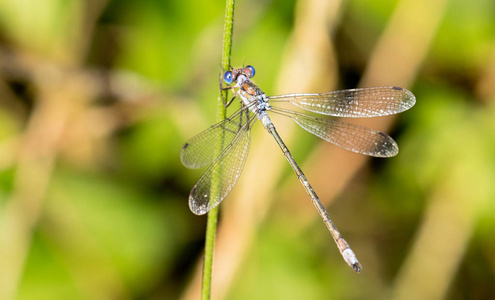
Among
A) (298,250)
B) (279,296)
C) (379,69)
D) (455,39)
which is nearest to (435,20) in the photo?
(455,39)

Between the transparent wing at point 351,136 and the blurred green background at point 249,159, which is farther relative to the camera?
the blurred green background at point 249,159

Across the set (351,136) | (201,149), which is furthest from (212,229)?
(351,136)

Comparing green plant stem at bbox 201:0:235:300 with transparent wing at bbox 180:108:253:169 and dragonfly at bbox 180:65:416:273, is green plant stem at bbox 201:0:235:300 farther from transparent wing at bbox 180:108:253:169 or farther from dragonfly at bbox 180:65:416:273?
dragonfly at bbox 180:65:416:273

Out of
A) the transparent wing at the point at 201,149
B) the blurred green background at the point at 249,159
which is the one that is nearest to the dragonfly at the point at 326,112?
the transparent wing at the point at 201,149

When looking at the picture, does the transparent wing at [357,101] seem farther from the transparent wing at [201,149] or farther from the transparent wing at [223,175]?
the transparent wing at [201,149]

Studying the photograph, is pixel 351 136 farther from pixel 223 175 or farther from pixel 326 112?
pixel 223 175

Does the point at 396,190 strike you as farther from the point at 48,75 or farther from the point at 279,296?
the point at 48,75

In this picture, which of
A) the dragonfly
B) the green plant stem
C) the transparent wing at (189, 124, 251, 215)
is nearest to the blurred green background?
the dragonfly
